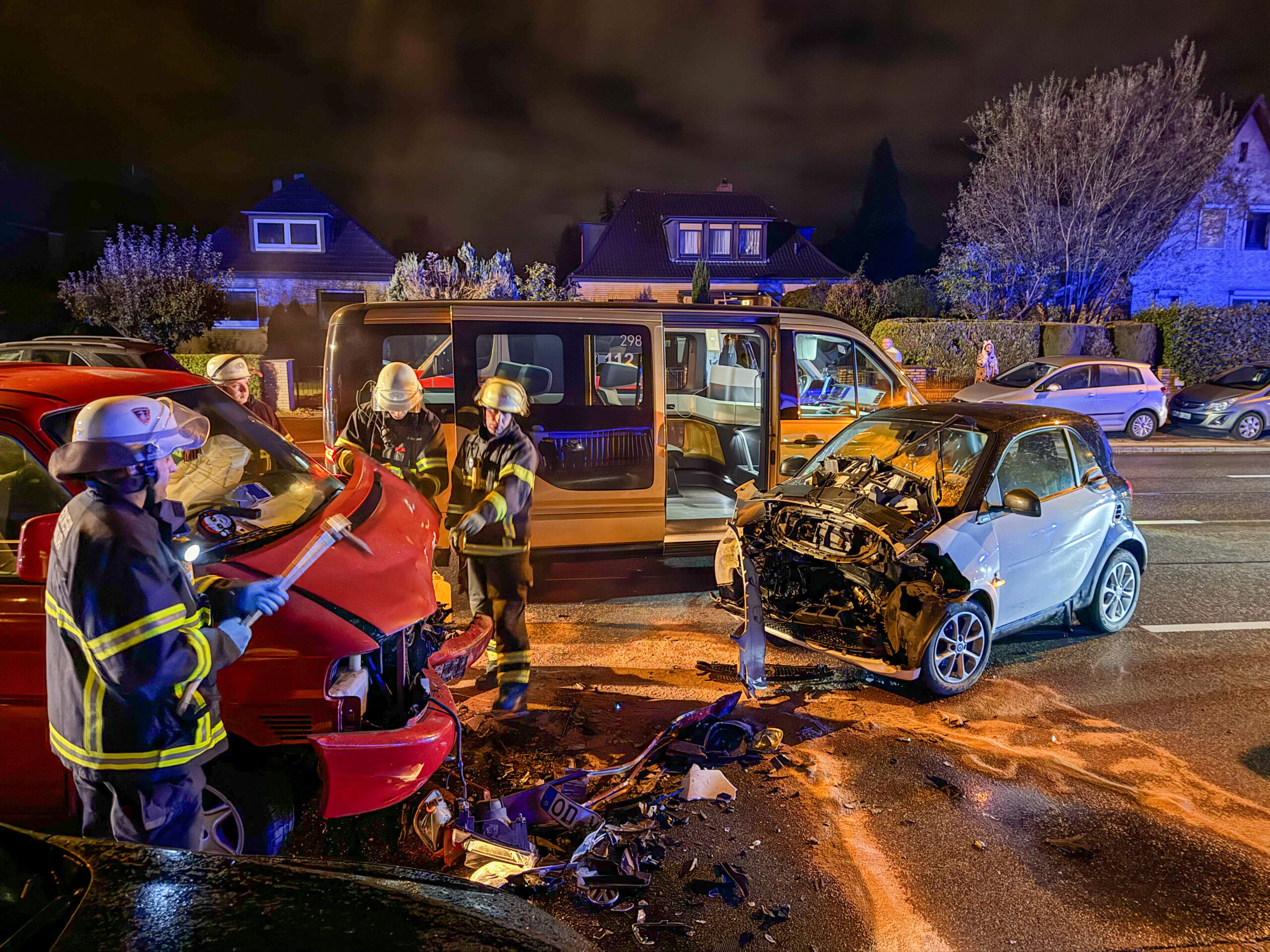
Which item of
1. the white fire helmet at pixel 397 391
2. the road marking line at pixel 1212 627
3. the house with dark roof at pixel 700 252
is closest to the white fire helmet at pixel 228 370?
the white fire helmet at pixel 397 391

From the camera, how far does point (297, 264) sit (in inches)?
1284

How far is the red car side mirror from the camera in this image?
2914 millimetres

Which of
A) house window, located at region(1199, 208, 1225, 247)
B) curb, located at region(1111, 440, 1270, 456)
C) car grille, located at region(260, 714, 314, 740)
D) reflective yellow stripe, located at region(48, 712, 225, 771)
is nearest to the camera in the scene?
reflective yellow stripe, located at region(48, 712, 225, 771)

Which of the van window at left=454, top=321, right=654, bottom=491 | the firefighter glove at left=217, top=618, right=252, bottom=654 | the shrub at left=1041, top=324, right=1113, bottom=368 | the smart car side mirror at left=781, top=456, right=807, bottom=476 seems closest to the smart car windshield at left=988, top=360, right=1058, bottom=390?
the shrub at left=1041, top=324, right=1113, bottom=368

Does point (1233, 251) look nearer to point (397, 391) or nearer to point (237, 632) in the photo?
point (397, 391)

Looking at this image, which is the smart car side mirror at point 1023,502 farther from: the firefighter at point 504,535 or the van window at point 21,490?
the van window at point 21,490

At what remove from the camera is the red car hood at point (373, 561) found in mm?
3162

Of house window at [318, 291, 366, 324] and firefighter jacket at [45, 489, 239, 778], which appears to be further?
house window at [318, 291, 366, 324]

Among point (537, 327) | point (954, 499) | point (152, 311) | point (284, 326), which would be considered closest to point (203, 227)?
point (284, 326)

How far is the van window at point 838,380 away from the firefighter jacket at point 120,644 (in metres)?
5.71

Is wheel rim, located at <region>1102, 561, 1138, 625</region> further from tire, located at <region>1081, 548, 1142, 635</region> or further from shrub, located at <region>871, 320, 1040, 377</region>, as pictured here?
shrub, located at <region>871, 320, 1040, 377</region>

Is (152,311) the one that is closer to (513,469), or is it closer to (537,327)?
(537,327)

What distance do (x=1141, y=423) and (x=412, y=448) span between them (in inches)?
626

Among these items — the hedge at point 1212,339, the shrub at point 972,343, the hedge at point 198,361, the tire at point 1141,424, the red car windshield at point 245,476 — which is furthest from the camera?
the shrub at point 972,343
